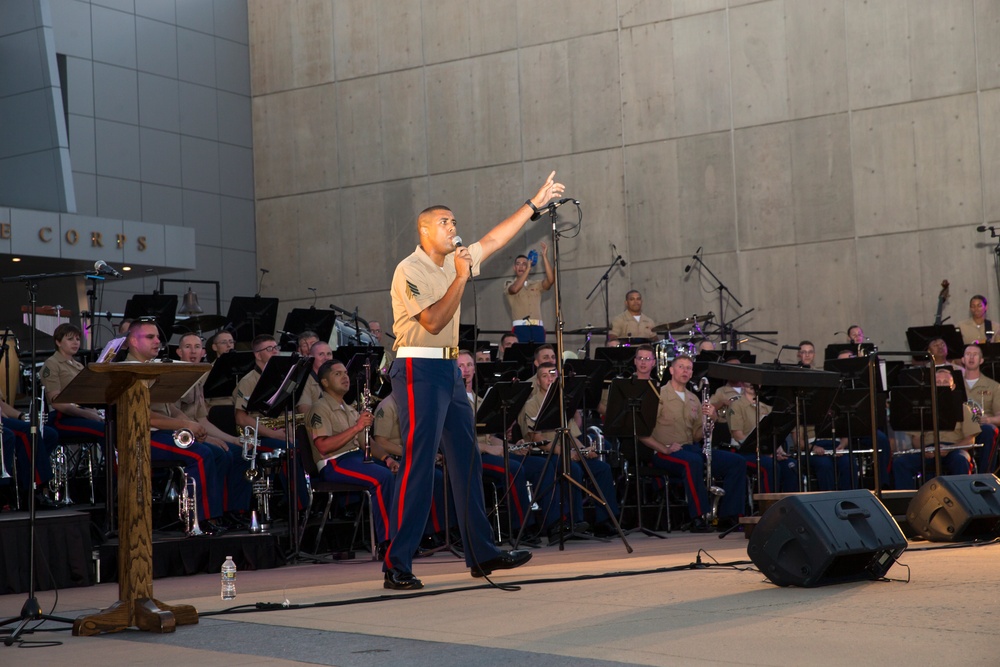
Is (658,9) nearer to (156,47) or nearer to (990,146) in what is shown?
(990,146)

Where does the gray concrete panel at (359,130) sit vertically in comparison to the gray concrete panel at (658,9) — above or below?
below

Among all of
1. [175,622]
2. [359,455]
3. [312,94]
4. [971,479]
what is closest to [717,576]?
[971,479]

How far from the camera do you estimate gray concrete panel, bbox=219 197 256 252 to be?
1862 centimetres

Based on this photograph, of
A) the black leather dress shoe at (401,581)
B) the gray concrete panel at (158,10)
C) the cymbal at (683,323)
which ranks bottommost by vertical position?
the black leather dress shoe at (401,581)

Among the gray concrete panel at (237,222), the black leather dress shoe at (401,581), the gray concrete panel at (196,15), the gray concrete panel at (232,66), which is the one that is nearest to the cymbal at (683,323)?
the gray concrete panel at (237,222)

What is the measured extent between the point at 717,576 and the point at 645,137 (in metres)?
11.2

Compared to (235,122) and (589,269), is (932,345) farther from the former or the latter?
(235,122)

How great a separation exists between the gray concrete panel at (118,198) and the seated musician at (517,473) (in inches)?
384

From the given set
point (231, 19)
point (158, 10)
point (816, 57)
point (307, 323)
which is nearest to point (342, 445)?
point (307, 323)

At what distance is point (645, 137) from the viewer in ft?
52.4

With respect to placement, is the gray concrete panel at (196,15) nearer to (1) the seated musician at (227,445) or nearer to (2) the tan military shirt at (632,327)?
(2) the tan military shirt at (632,327)

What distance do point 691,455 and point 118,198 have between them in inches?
423

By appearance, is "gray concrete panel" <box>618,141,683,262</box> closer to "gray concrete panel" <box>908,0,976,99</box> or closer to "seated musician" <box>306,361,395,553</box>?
"gray concrete panel" <box>908,0,976,99</box>

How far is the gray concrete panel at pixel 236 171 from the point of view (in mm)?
18672
